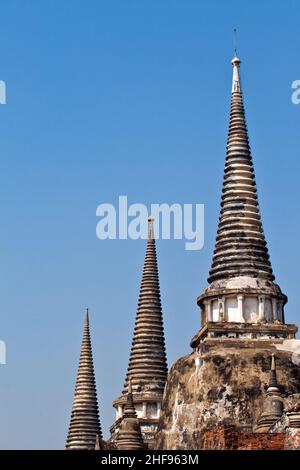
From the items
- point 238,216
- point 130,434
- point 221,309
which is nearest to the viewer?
point 221,309

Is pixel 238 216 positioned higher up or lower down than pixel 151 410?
higher up

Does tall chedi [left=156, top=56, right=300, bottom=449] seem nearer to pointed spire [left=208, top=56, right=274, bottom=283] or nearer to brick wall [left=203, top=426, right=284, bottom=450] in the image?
pointed spire [left=208, top=56, right=274, bottom=283]

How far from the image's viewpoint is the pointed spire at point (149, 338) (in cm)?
6581

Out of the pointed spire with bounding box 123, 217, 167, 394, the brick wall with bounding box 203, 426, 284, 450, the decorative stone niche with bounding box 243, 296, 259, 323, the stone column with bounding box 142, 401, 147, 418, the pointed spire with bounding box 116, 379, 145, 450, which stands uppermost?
the pointed spire with bounding box 123, 217, 167, 394

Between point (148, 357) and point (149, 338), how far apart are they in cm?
97

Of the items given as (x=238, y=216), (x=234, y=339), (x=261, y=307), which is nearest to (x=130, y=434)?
(x=234, y=339)

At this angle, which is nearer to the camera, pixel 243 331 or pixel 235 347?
pixel 235 347

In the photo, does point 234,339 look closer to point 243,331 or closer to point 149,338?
point 243,331

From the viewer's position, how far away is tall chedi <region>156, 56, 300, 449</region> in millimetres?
51125

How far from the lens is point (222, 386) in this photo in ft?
169

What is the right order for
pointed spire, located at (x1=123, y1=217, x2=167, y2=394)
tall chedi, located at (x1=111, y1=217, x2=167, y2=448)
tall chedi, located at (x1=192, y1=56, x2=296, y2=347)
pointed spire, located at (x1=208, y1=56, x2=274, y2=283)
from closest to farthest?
tall chedi, located at (x1=192, y1=56, x2=296, y2=347), pointed spire, located at (x1=208, y1=56, x2=274, y2=283), tall chedi, located at (x1=111, y1=217, x2=167, y2=448), pointed spire, located at (x1=123, y1=217, x2=167, y2=394)

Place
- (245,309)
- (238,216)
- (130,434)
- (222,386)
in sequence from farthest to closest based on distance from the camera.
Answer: (238,216), (130,434), (245,309), (222,386)

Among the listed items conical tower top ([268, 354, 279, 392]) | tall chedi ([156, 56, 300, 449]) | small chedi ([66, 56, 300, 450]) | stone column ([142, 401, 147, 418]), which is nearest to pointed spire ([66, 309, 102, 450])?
stone column ([142, 401, 147, 418])
